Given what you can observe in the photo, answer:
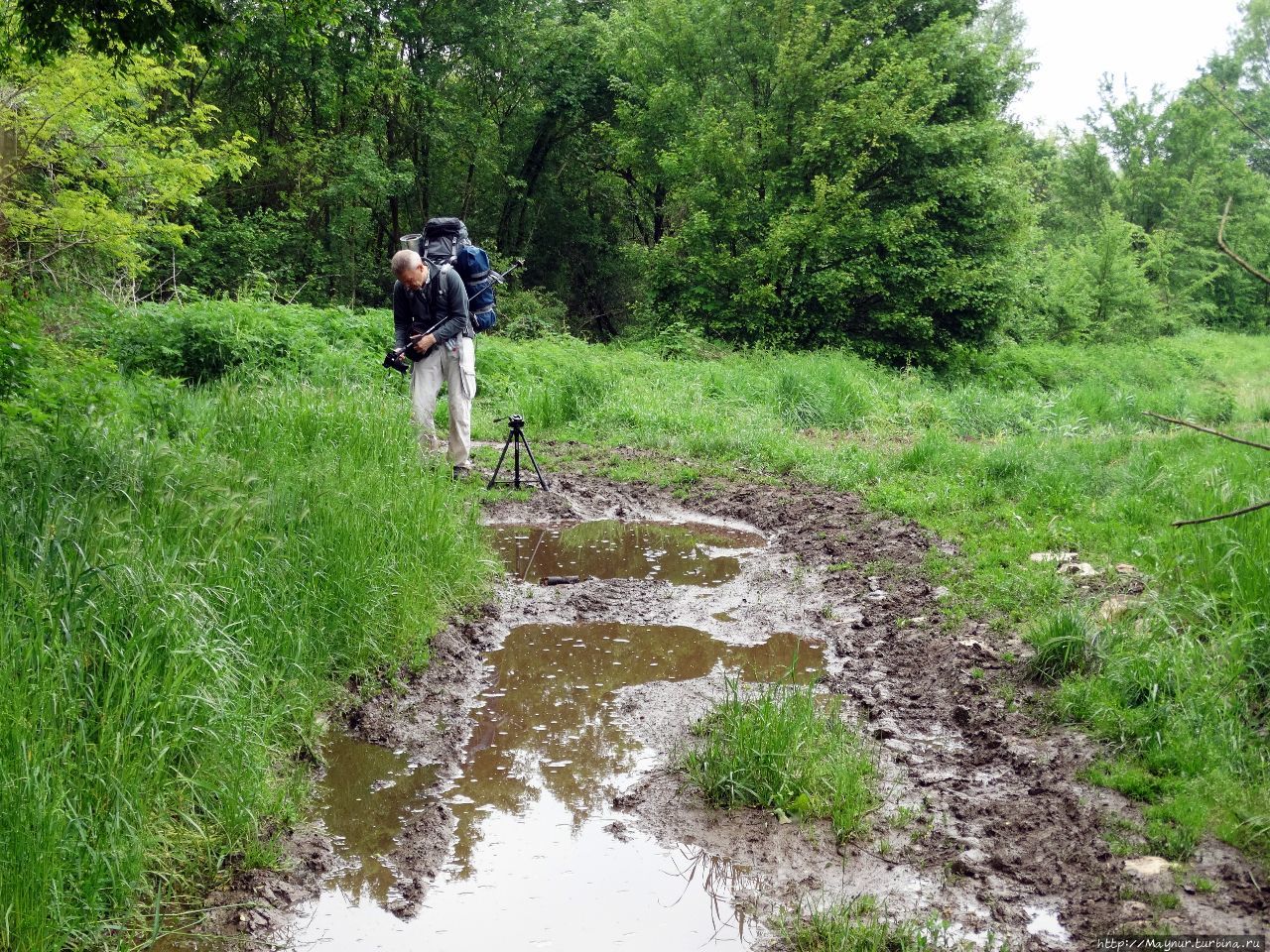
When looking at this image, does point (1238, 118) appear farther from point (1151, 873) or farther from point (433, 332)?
point (433, 332)

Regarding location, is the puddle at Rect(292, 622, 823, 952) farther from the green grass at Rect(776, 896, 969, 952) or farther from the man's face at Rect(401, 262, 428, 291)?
the man's face at Rect(401, 262, 428, 291)

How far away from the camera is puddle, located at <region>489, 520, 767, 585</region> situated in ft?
24.3

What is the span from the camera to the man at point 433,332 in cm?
873

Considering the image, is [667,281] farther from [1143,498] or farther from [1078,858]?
[1078,858]

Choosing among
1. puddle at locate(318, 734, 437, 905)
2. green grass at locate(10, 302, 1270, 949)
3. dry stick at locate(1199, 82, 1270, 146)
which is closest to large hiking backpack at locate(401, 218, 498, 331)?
green grass at locate(10, 302, 1270, 949)

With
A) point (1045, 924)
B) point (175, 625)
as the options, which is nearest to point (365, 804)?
point (175, 625)

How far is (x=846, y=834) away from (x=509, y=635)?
2.78 meters

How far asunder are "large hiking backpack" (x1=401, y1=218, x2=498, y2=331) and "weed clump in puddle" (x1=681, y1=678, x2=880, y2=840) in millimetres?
5820

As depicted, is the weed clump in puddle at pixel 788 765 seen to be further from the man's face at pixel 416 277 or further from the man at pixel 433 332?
the man's face at pixel 416 277

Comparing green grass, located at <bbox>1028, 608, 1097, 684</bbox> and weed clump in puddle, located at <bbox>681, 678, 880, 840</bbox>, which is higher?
green grass, located at <bbox>1028, 608, 1097, 684</bbox>

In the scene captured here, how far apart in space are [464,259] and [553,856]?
21.8 ft

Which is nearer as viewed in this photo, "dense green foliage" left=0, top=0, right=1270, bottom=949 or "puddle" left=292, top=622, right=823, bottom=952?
"puddle" left=292, top=622, right=823, bottom=952

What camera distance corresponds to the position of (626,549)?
807cm

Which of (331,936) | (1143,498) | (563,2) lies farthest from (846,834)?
(563,2)
